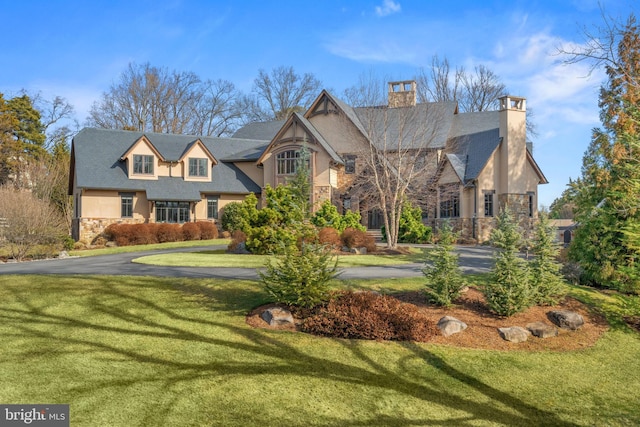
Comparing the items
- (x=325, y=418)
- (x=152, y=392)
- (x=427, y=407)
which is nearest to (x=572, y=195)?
(x=427, y=407)

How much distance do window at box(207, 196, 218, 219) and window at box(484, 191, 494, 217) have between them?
17514mm

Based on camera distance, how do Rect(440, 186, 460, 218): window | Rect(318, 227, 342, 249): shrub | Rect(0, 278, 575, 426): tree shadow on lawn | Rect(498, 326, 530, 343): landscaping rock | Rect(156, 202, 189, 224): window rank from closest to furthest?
1. Rect(0, 278, 575, 426): tree shadow on lawn
2. Rect(498, 326, 530, 343): landscaping rock
3. Rect(318, 227, 342, 249): shrub
4. Rect(440, 186, 460, 218): window
5. Rect(156, 202, 189, 224): window

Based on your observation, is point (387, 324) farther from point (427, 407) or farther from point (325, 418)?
point (325, 418)

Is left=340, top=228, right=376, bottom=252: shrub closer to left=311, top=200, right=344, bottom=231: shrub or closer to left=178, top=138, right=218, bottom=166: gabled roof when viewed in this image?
left=311, top=200, right=344, bottom=231: shrub

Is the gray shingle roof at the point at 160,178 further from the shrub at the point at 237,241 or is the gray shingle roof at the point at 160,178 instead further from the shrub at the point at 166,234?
the shrub at the point at 237,241

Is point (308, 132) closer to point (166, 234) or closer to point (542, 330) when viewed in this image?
point (166, 234)

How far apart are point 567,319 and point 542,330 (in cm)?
88

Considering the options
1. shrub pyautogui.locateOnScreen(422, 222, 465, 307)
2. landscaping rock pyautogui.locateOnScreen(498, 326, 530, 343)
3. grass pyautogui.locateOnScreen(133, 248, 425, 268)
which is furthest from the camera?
grass pyautogui.locateOnScreen(133, 248, 425, 268)

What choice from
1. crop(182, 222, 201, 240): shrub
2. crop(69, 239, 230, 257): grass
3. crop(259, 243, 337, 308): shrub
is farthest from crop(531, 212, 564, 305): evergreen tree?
crop(182, 222, 201, 240): shrub

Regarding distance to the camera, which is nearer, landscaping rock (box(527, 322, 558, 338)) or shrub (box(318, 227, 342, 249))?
landscaping rock (box(527, 322, 558, 338))

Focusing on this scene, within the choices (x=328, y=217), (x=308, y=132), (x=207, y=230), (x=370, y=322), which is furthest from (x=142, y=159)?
(x=370, y=322)

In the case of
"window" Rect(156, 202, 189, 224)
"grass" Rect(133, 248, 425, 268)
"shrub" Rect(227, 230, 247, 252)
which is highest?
"window" Rect(156, 202, 189, 224)

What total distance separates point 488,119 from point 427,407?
30.8 meters

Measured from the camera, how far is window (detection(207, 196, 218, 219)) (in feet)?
108
